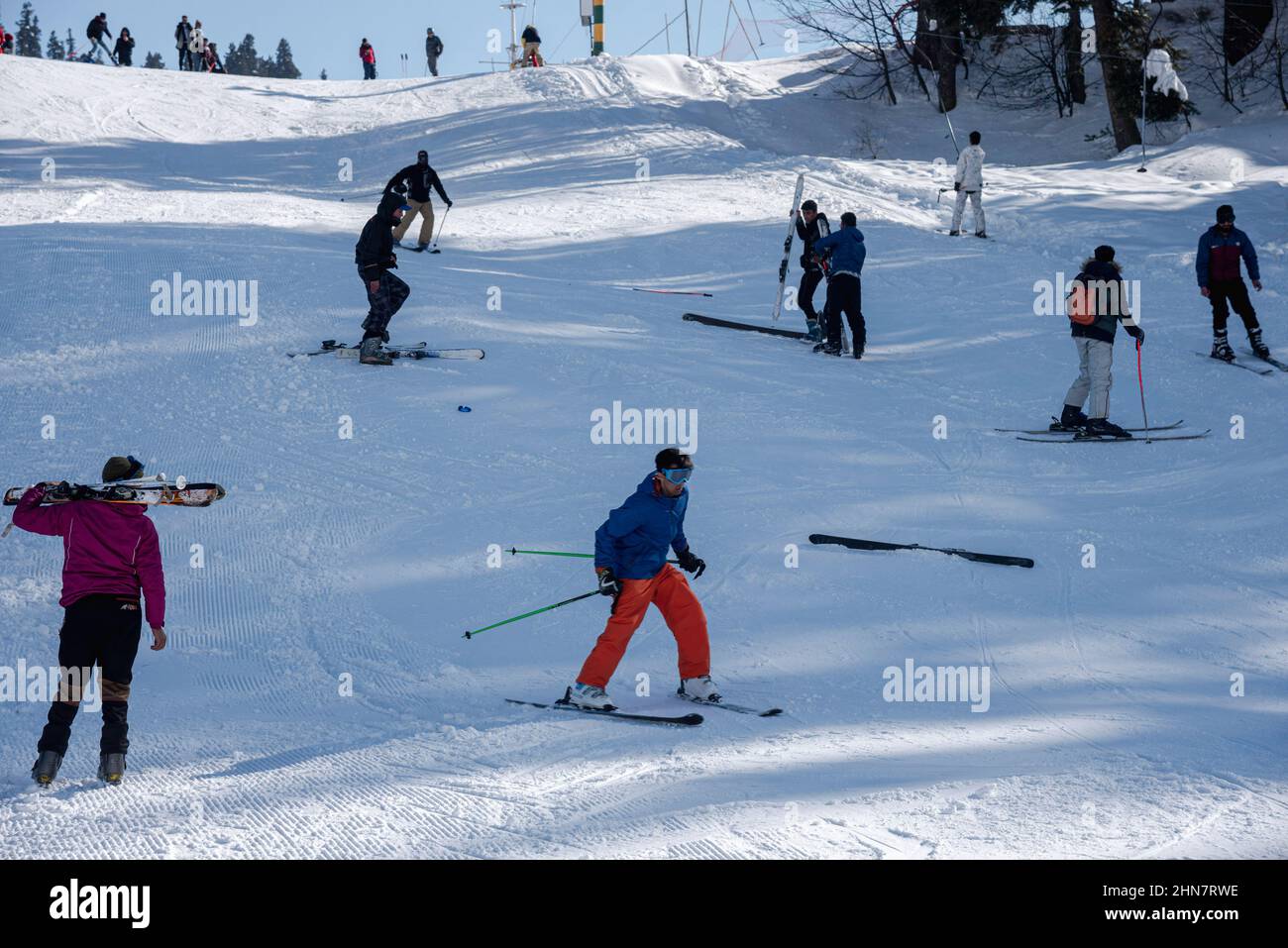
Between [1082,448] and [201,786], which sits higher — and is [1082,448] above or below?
above

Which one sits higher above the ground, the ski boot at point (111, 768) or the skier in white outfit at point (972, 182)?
the skier in white outfit at point (972, 182)

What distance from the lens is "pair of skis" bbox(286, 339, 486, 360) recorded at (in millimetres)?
11656

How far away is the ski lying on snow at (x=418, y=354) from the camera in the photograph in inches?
459

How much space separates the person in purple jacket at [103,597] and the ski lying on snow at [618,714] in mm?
1986

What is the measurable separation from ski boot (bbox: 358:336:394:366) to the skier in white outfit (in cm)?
973

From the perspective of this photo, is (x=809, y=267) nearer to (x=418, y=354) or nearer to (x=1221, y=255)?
(x=1221, y=255)

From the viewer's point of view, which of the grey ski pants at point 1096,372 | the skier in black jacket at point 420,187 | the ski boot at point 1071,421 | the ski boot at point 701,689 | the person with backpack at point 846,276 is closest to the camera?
the ski boot at point 701,689

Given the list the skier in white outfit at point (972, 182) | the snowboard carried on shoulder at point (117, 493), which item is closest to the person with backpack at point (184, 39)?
the skier in white outfit at point (972, 182)

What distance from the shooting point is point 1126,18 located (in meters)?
26.3

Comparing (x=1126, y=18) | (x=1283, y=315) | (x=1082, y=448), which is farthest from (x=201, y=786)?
(x=1126, y=18)

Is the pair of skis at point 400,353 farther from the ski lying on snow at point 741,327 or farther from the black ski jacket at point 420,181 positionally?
the black ski jacket at point 420,181

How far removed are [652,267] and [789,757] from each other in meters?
11.4

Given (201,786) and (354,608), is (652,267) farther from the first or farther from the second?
(201,786)
